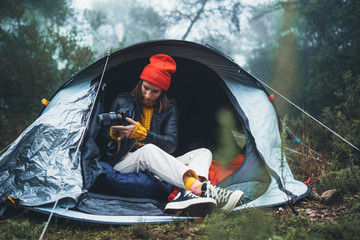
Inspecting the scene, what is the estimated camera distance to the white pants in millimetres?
2249

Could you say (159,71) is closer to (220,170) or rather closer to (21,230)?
(220,170)

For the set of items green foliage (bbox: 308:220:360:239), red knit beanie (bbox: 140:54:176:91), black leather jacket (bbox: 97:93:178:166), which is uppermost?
red knit beanie (bbox: 140:54:176:91)

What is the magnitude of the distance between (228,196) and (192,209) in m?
0.27

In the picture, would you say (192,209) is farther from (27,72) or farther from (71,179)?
(27,72)

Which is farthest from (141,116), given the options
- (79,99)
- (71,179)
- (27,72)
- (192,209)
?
(27,72)

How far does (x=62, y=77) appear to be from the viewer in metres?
6.44

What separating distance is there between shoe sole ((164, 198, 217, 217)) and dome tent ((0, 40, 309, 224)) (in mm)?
92

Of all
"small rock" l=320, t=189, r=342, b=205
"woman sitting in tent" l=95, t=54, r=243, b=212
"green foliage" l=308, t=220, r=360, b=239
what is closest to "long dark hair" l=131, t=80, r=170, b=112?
"woman sitting in tent" l=95, t=54, r=243, b=212

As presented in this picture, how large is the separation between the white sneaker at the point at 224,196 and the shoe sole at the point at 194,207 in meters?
0.07

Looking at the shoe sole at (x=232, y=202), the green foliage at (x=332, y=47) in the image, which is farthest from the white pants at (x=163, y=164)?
the green foliage at (x=332, y=47)

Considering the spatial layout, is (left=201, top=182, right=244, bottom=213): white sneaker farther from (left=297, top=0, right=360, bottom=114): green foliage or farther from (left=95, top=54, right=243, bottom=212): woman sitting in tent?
(left=297, top=0, right=360, bottom=114): green foliage

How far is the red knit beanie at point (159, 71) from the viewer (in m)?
2.68

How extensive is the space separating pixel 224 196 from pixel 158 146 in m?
0.86

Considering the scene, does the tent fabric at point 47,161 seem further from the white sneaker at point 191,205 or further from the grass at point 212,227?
the white sneaker at point 191,205
